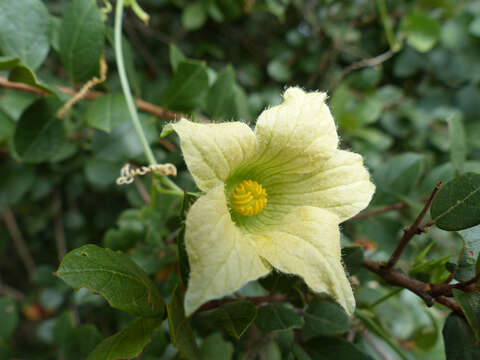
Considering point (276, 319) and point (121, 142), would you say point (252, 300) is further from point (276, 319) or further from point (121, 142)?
point (121, 142)

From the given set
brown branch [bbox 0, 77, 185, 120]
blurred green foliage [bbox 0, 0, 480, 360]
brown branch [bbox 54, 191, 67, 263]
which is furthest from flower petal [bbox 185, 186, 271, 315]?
brown branch [bbox 54, 191, 67, 263]

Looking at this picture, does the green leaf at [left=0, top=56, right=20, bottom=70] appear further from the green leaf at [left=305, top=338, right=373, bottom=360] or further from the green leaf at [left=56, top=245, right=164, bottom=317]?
the green leaf at [left=305, top=338, right=373, bottom=360]

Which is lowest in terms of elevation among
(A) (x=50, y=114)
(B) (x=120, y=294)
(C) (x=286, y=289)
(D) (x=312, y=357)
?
(D) (x=312, y=357)

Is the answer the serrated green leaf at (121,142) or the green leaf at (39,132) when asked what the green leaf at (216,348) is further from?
the green leaf at (39,132)

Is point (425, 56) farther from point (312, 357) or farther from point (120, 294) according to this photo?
point (120, 294)

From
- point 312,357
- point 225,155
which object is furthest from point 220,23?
point 312,357

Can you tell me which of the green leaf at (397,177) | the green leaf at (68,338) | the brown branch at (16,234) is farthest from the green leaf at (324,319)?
the brown branch at (16,234)
